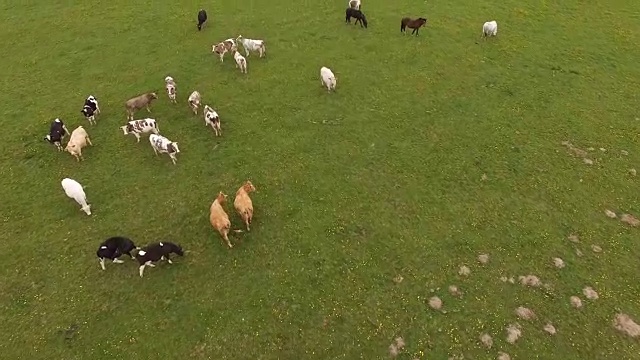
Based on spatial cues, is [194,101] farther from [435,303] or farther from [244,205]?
[435,303]

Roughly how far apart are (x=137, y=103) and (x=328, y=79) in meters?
7.99

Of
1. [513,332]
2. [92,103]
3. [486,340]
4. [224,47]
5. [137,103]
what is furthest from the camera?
[224,47]

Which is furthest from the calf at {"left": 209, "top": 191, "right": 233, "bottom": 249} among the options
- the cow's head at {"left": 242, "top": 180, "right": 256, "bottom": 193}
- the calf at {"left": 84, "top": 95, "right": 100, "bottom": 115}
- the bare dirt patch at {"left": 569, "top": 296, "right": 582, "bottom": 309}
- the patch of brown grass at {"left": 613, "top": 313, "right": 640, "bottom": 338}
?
the patch of brown grass at {"left": 613, "top": 313, "right": 640, "bottom": 338}

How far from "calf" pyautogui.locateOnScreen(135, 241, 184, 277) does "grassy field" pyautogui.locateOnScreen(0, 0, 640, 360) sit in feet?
1.68

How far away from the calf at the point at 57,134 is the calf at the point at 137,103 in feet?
8.14

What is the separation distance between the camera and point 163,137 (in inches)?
702

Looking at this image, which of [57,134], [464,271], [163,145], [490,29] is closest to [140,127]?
[163,145]

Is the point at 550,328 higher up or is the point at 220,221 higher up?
the point at 220,221

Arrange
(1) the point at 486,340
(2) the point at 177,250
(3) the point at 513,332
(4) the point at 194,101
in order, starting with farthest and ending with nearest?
(4) the point at 194,101, (2) the point at 177,250, (3) the point at 513,332, (1) the point at 486,340

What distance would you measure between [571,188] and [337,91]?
397 inches

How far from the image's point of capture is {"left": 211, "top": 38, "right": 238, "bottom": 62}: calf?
22688 millimetres

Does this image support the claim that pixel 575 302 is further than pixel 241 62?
No

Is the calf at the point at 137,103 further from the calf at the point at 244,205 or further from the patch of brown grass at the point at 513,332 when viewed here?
the patch of brown grass at the point at 513,332

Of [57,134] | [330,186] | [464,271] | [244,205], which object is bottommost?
[464,271]
